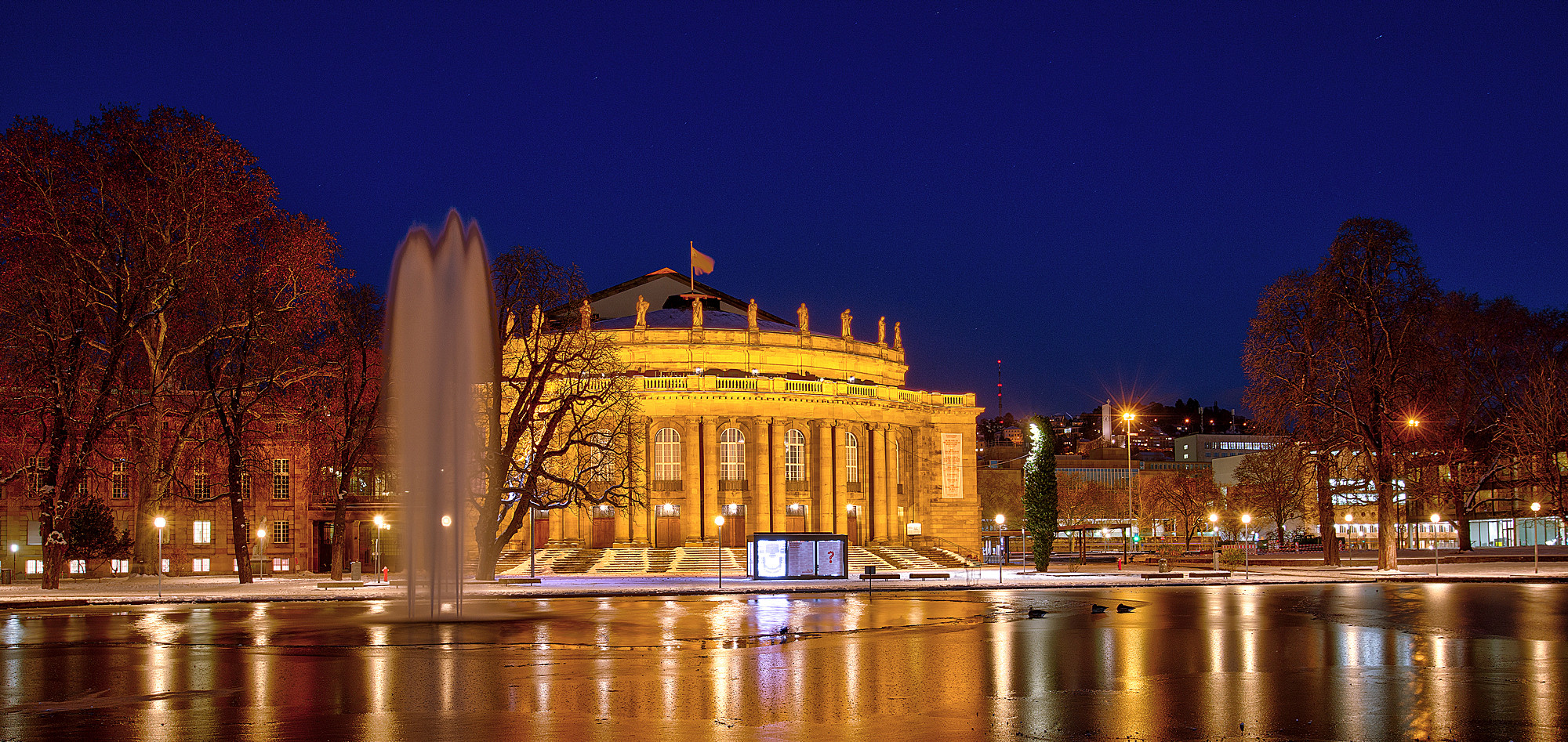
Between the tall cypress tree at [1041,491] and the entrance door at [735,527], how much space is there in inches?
766

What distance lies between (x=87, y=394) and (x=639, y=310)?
36.3 metres

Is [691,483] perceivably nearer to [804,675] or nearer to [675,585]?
[675,585]

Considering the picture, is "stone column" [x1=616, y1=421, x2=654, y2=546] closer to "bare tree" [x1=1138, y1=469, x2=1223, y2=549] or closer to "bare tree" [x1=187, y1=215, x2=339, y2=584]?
A: "bare tree" [x1=187, y1=215, x2=339, y2=584]

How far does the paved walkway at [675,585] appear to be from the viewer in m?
45.1

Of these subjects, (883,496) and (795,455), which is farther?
(883,496)

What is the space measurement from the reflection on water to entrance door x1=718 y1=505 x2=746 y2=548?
44.6m

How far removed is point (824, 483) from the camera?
265 feet

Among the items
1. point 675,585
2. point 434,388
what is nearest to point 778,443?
point 675,585

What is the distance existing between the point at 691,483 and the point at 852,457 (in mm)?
12479

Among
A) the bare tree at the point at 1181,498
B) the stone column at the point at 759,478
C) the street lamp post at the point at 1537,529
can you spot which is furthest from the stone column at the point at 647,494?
the bare tree at the point at 1181,498

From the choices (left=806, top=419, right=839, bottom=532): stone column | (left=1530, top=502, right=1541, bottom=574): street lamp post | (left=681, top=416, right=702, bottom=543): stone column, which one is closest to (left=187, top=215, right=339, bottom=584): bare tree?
(left=681, top=416, right=702, bottom=543): stone column

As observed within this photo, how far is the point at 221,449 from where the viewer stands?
6631 centimetres

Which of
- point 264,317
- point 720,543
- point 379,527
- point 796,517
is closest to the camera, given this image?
point 264,317

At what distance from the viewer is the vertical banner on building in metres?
88.6
